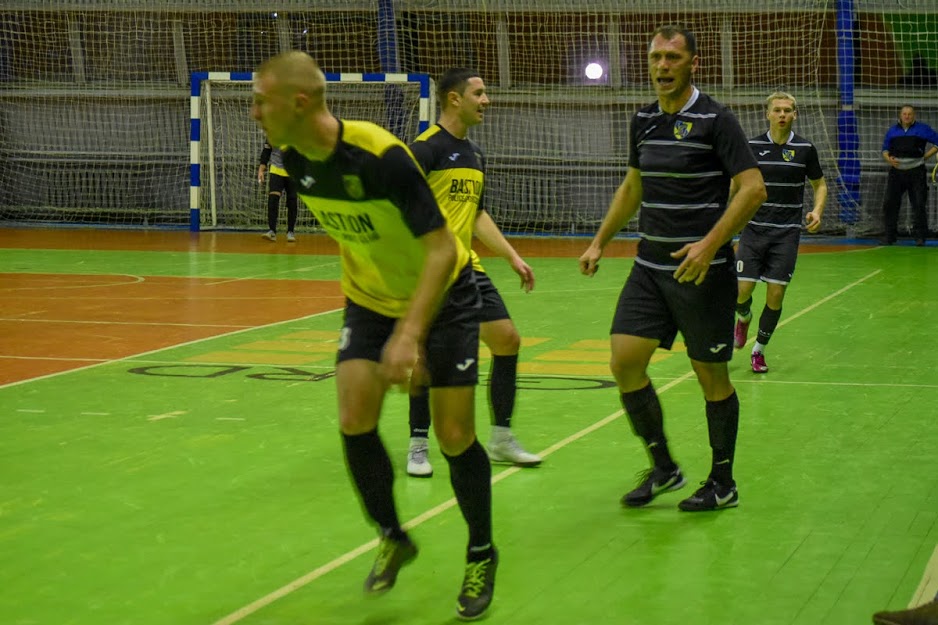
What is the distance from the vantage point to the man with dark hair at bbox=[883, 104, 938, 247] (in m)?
21.5

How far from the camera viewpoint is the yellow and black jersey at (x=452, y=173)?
6.79 metres

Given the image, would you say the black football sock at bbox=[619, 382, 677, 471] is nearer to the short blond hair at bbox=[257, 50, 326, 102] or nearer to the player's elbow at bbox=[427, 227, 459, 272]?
the player's elbow at bbox=[427, 227, 459, 272]

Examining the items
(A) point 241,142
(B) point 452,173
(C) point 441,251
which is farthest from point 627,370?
(A) point 241,142

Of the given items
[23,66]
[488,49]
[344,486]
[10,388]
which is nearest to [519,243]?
[488,49]

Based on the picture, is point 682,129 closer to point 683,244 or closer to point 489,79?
point 683,244

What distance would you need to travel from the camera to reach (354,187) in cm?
444

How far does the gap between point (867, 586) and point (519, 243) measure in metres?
18.6

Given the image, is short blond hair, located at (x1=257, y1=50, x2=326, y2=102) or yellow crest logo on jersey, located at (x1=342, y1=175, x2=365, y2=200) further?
yellow crest logo on jersey, located at (x1=342, y1=175, x2=365, y2=200)

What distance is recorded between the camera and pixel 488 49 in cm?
2511

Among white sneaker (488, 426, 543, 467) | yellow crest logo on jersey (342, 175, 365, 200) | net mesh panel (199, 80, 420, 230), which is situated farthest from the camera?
net mesh panel (199, 80, 420, 230)

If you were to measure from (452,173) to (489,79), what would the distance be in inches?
745

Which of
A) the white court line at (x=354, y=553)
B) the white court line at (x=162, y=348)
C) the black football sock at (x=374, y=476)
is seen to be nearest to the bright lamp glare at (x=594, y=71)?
the white court line at (x=162, y=348)

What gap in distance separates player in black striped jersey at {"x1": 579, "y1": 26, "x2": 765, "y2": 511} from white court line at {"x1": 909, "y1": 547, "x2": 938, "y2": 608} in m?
1.11

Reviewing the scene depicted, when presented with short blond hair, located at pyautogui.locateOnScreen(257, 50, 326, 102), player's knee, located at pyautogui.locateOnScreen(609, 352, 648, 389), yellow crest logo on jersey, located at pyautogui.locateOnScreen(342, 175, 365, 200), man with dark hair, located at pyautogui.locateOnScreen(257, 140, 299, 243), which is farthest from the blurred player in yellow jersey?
man with dark hair, located at pyautogui.locateOnScreen(257, 140, 299, 243)
